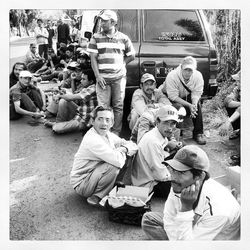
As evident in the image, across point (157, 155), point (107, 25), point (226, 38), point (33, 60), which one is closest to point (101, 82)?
point (107, 25)

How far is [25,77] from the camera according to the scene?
→ 3.33 metres

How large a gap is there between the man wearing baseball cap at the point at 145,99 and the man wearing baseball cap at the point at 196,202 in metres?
1.11

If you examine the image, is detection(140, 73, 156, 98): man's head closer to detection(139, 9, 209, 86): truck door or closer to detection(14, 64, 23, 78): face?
detection(139, 9, 209, 86): truck door

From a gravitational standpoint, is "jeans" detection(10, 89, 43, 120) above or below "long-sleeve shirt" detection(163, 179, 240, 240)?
above

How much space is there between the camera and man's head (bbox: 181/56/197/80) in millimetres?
3383

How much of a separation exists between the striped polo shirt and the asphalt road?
60 centimetres

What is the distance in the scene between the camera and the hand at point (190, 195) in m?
2.27

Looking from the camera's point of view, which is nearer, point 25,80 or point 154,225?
point 154,225

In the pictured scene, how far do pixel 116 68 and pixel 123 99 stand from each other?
0.96 feet

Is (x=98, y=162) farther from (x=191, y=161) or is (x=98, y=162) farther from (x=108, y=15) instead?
(x=108, y=15)

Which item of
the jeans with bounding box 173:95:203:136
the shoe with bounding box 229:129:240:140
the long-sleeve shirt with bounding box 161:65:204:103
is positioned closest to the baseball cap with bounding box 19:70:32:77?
the long-sleeve shirt with bounding box 161:65:204:103

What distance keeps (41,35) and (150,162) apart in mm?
1440
